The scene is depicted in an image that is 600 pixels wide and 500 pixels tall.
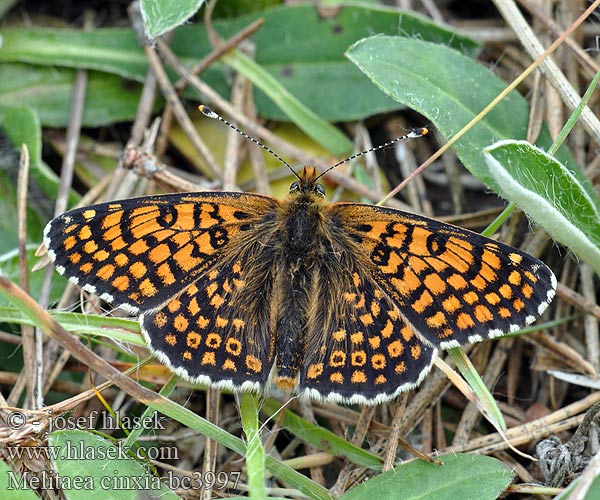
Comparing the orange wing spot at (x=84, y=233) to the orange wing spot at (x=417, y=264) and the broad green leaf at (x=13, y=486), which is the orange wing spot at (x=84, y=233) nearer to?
the broad green leaf at (x=13, y=486)

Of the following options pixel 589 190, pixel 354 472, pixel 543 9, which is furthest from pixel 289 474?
pixel 543 9

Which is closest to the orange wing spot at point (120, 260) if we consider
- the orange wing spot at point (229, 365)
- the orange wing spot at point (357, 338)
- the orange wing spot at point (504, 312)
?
the orange wing spot at point (229, 365)

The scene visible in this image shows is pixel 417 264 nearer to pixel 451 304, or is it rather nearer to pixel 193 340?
pixel 451 304

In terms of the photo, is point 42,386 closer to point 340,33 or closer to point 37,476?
point 37,476

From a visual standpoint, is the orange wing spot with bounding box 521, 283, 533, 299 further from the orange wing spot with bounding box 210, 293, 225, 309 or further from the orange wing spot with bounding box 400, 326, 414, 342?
the orange wing spot with bounding box 210, 293, 225, 309

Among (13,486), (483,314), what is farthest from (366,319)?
(13,486)

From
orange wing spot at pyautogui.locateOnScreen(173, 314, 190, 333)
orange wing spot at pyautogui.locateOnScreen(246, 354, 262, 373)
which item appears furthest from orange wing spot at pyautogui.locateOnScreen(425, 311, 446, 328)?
orange wing spot at pyautogui.locateOnScreen(173, 314, 190, 333)
